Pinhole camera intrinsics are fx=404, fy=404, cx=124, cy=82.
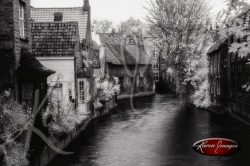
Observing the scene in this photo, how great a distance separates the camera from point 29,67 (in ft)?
57.7

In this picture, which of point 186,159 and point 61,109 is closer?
point 186,159

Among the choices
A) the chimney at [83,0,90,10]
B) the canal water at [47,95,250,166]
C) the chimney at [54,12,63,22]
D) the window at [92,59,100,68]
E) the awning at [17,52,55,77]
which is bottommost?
the canal water at [47,95,250,166]

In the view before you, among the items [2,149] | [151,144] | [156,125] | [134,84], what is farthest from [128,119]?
[134,84]

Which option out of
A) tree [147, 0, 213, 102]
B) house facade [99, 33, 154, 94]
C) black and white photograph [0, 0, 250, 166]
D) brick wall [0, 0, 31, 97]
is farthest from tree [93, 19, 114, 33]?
brick wall [0, 0, 31, 97]

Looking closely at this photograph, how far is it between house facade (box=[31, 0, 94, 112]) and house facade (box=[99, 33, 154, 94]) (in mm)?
17486

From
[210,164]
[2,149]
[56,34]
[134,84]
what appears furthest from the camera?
[134,84]

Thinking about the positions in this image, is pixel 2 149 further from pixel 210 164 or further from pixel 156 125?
pixel 156 125

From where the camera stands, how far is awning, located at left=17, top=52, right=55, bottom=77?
1716 cm

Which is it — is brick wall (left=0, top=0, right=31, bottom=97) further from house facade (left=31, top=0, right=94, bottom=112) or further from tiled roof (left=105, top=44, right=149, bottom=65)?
tiled roof (left=105, top=44, right=149, bottom=65)

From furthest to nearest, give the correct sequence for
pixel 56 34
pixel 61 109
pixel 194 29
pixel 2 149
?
pixel 194 29 < pixel 56 34 < pixel 61 109 < pixel 2 149

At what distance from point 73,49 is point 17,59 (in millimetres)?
11572

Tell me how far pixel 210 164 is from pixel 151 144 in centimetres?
560

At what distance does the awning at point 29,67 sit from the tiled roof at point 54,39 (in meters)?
10.1

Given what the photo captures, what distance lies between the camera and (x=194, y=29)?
41.8m
